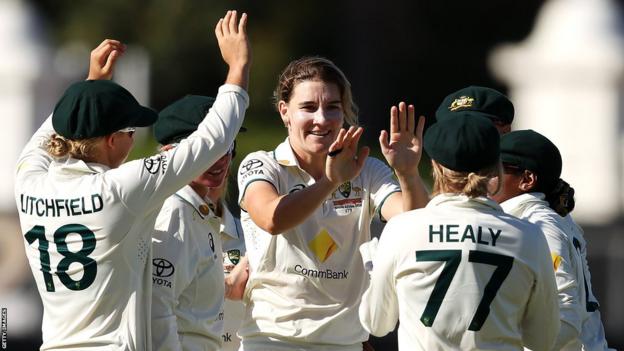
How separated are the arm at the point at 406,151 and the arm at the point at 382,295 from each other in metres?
0.45

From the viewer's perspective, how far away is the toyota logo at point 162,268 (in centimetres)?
591

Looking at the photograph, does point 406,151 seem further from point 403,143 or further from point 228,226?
point 228,226

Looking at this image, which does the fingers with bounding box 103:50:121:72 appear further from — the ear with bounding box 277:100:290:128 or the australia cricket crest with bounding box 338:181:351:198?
the australia cricket crest with bounding box 338:181:351:198

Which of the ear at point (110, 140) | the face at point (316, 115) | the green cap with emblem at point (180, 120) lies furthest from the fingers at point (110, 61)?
the face at point (316, 115)

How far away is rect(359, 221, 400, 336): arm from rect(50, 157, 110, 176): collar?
118 cm

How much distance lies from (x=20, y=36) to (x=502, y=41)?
18.9 m

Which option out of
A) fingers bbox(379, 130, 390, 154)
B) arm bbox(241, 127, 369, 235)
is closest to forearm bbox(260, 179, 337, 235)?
arm bbox(241, 127, 369, 235)

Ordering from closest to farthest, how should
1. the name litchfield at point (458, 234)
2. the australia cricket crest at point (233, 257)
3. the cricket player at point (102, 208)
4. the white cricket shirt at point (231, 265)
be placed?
the name litchfield at point (458, 234) → the cricket player at point (102, 208) → the white cricket shirt at point (231, 265) → the australia cricket crest at point (233, 257)

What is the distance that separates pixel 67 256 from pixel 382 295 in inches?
50.2

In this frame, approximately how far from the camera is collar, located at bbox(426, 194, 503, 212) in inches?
215

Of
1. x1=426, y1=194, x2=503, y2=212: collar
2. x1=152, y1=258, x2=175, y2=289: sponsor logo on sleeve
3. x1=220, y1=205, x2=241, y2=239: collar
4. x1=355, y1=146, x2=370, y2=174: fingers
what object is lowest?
x1=220, y1=205, x2=241, y2=239: collar

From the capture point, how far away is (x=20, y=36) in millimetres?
18188

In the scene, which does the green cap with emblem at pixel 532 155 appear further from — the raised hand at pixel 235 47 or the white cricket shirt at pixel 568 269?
the raised hand at pixel 235 47

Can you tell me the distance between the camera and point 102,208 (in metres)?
5.59
